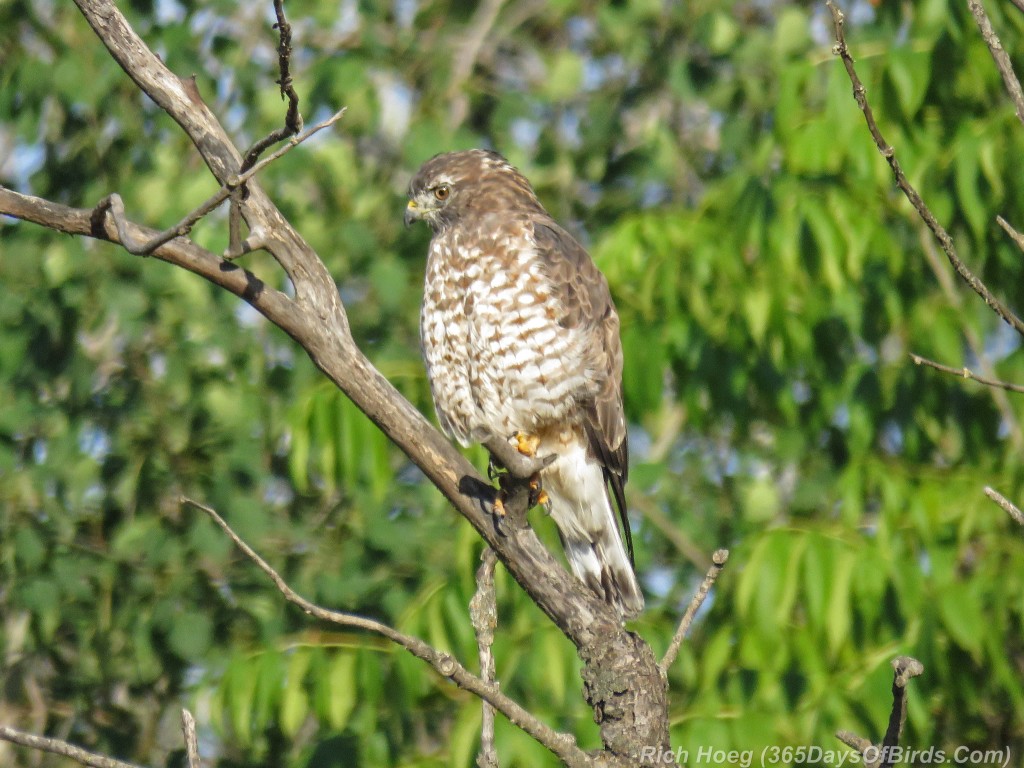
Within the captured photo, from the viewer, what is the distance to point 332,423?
4395 millimetres

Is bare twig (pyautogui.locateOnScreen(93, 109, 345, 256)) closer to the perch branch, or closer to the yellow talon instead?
the perch branch

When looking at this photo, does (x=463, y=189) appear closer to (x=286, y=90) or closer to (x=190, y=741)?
(x=286, y=90)

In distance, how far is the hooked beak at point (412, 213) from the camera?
14.8ft

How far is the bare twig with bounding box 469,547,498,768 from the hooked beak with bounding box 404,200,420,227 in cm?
162

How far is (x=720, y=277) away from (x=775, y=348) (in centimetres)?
30

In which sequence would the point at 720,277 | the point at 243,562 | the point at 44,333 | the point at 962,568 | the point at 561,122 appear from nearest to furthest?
the point at 720,277 < the point at 962,568 < the point at 44,333 < the point at 243,562 < the point at 561,122

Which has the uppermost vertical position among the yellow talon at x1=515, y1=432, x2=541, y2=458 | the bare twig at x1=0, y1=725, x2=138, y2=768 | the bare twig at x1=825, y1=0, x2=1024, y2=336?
the yellow talon at x1=515, y1=432, x2=541, y2=458

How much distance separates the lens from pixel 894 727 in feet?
6.93

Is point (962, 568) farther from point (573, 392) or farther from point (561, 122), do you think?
point (561, 122)

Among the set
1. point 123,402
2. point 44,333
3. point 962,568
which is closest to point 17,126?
point 44,333

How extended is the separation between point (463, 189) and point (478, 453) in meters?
0.98

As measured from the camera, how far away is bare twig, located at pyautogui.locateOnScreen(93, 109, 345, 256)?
2367 millimetres

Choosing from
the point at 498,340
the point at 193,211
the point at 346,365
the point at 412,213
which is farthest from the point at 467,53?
the point at 193,211

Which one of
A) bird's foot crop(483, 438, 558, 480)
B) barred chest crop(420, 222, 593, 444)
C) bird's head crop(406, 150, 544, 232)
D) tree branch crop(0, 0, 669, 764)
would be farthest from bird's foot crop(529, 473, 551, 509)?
bird's head crop(406, 150, 544, 232)
